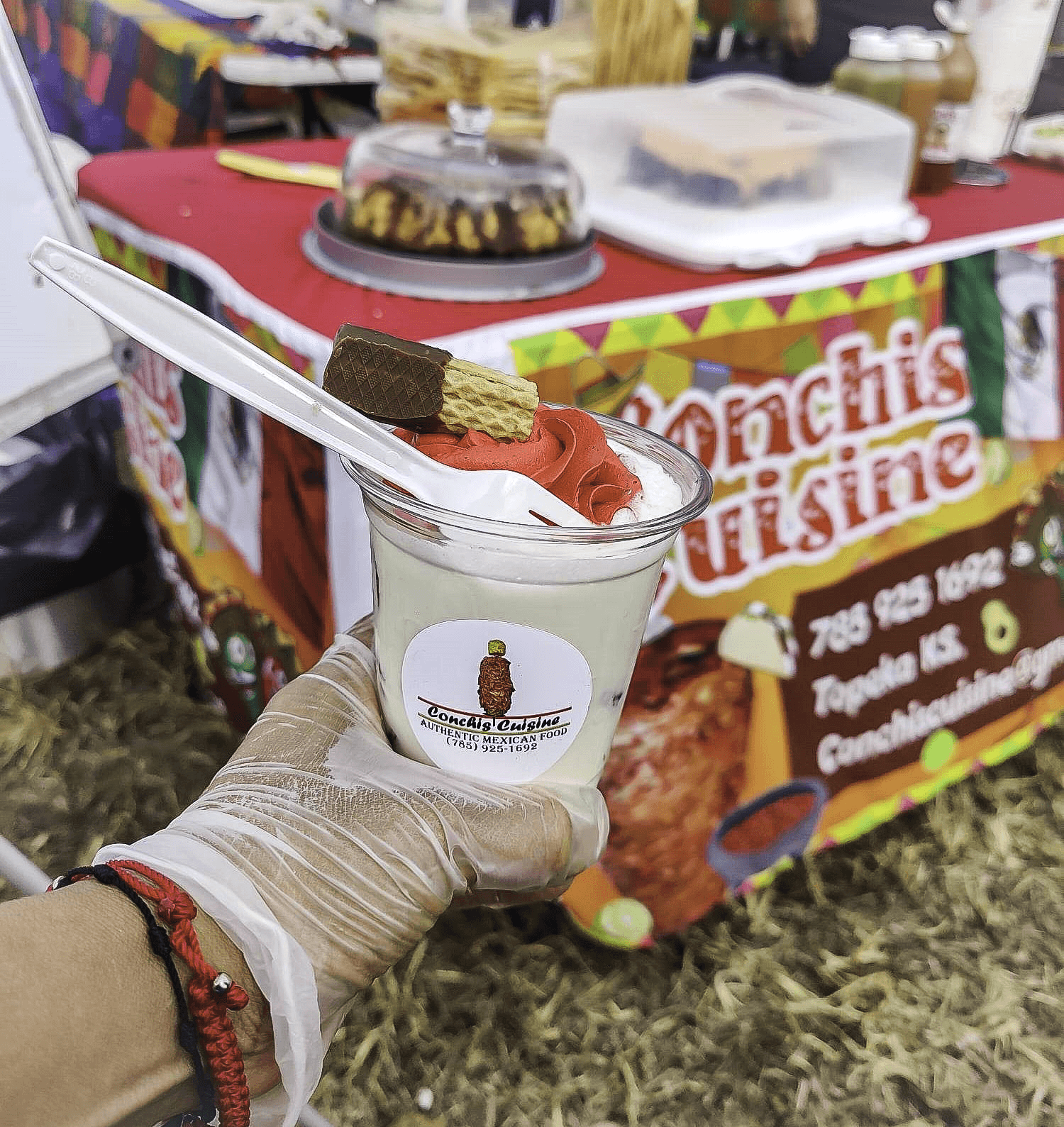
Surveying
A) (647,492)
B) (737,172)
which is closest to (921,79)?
(737,172)

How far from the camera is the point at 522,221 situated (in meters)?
1.32

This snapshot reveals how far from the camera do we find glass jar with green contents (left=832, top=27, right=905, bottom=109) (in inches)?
71.8

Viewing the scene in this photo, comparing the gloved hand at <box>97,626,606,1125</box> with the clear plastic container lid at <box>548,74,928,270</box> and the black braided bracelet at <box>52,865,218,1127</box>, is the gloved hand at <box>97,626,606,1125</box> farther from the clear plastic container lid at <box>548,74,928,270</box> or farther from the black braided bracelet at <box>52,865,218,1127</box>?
the clear plastic container lid at <box>548,74,928,270</box>

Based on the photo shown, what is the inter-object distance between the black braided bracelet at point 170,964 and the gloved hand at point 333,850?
0.03 m

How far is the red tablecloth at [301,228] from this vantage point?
1.24 metres

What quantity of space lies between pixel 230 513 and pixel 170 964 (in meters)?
1.09

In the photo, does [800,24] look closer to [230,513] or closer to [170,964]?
[230,513]

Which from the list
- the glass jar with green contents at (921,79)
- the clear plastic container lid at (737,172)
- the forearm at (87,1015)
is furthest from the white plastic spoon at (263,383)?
the glass jar with green contents at (921,79)

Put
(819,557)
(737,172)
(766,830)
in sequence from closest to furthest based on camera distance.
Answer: (737,172), (819,557), (766,830)

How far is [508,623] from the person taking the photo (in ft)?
2.39

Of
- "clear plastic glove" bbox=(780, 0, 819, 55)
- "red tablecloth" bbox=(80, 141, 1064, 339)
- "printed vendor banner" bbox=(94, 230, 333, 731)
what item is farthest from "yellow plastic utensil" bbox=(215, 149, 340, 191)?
"clear plastic glove" bbox=(780, 0, 819, 55)

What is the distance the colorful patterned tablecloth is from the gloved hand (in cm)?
233

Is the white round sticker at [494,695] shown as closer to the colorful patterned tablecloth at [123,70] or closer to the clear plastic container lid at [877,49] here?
the clear plastic container lid at [877,49]

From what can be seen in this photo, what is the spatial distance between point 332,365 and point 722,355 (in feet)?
2.72
